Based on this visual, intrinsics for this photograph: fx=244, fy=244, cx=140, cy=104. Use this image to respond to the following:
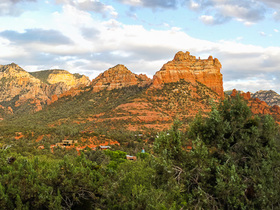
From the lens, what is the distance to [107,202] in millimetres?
13344

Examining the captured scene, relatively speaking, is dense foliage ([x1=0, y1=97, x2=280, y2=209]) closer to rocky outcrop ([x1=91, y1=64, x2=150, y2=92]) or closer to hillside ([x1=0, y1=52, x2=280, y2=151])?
hillside ([x1=0, y1=52, x2=280, y2=151])

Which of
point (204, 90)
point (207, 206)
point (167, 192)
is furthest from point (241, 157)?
point (204, 90)

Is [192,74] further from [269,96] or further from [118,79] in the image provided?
[269,96]

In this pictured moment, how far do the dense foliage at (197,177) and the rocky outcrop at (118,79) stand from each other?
114872mm

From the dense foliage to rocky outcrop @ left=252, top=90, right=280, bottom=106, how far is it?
160 m

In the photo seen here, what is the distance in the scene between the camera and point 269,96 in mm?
164000

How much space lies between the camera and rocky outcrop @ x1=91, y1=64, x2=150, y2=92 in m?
133

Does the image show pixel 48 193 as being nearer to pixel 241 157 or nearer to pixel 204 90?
pixel 241 157

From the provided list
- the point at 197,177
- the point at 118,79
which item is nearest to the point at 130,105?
the point at 118,79

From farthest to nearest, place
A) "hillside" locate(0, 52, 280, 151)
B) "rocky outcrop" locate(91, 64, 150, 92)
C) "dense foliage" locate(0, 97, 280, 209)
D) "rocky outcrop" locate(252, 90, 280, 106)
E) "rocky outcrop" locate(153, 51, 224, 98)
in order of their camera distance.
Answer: "rocky outcrop" locate(252, 90, 280, 106) → "rocky outcrop" locate(91, 64, 150, 92) → "rocky outcrop" locate(153, 51, 224, 98) → "hillside" locate(0, 52, 280, 151) → "dense foliage" locate(0, 97, 280, 209)

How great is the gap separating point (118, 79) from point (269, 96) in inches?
4044

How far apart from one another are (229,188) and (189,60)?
402ft

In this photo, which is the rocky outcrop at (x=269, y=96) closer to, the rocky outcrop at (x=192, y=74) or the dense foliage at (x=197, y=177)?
the rocky outcrop at (x=192, y=74)

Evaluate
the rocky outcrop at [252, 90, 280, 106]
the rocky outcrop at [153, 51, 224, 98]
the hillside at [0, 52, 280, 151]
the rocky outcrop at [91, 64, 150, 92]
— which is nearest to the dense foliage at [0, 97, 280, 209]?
the hillside at [0, 52, 280, 151]
